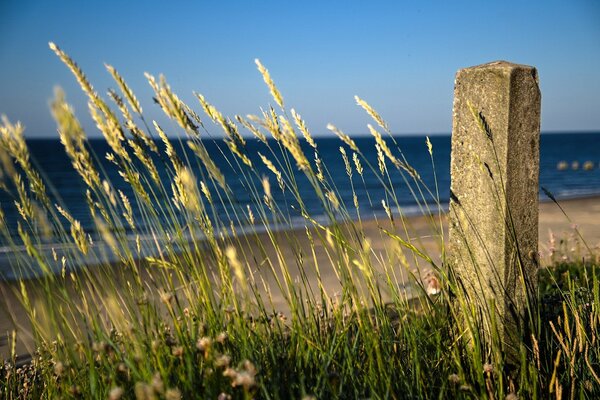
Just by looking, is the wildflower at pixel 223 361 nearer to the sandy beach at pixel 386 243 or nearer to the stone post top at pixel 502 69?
the sandy beach at pixel 386 243

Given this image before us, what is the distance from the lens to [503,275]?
2.23 m

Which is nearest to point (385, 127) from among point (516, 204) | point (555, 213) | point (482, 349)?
point (516, 204)

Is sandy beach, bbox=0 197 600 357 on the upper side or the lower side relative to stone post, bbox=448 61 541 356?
lower

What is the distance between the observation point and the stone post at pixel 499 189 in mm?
2199

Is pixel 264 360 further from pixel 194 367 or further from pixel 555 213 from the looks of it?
pixel 555 213

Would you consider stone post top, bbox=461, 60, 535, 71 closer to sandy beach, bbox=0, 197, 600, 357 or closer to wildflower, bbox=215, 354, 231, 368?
sandy beach, bbox=0, 197, 600, 357

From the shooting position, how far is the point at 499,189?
2.23 meters

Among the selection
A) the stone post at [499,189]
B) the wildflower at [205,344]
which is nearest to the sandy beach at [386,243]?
the stone post at [499,189]

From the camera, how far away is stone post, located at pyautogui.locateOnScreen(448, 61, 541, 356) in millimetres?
2199

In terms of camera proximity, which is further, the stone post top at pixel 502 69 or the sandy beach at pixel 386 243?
the sandy beach at pixel 386 243

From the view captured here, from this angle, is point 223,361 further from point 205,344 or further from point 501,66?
point 501,66

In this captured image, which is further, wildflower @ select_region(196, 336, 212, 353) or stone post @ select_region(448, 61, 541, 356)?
stone post @ select_region(448, 61, 541, 356)

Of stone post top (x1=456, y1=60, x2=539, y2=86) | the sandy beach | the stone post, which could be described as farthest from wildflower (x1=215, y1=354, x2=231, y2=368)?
stone post top (x1=456, y1=60, x2=539, y2=86)

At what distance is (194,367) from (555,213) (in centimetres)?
1197
